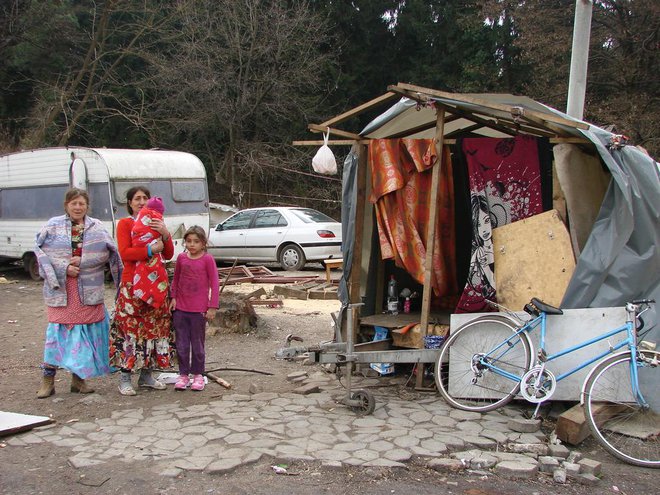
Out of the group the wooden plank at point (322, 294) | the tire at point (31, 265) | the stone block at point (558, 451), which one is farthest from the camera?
the tire at point (31, 265)

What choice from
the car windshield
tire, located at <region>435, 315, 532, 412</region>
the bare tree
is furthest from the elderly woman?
the bare tree

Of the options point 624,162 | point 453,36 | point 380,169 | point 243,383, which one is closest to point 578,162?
point 624,162

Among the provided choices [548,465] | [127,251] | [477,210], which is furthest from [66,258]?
[548,465]

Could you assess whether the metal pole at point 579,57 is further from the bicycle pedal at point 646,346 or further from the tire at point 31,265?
the tire at point 31,265

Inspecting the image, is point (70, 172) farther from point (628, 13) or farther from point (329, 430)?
point (628, 13)

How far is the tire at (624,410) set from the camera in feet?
13.1

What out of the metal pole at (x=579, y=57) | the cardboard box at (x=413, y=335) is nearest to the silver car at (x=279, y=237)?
the metal pole at (x=579, y=57)

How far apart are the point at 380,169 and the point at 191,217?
7.75m

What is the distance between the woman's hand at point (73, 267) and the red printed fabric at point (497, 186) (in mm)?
3307

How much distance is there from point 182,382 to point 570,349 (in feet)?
10.4

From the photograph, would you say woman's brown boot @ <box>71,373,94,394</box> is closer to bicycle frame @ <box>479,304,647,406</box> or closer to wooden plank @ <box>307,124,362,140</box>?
wooden plank @ <box>307,124,362,140</box>

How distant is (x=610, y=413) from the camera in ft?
13.9

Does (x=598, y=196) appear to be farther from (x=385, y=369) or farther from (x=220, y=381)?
(x=220, y=381)

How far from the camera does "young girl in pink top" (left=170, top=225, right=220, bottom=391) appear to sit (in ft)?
17.5
